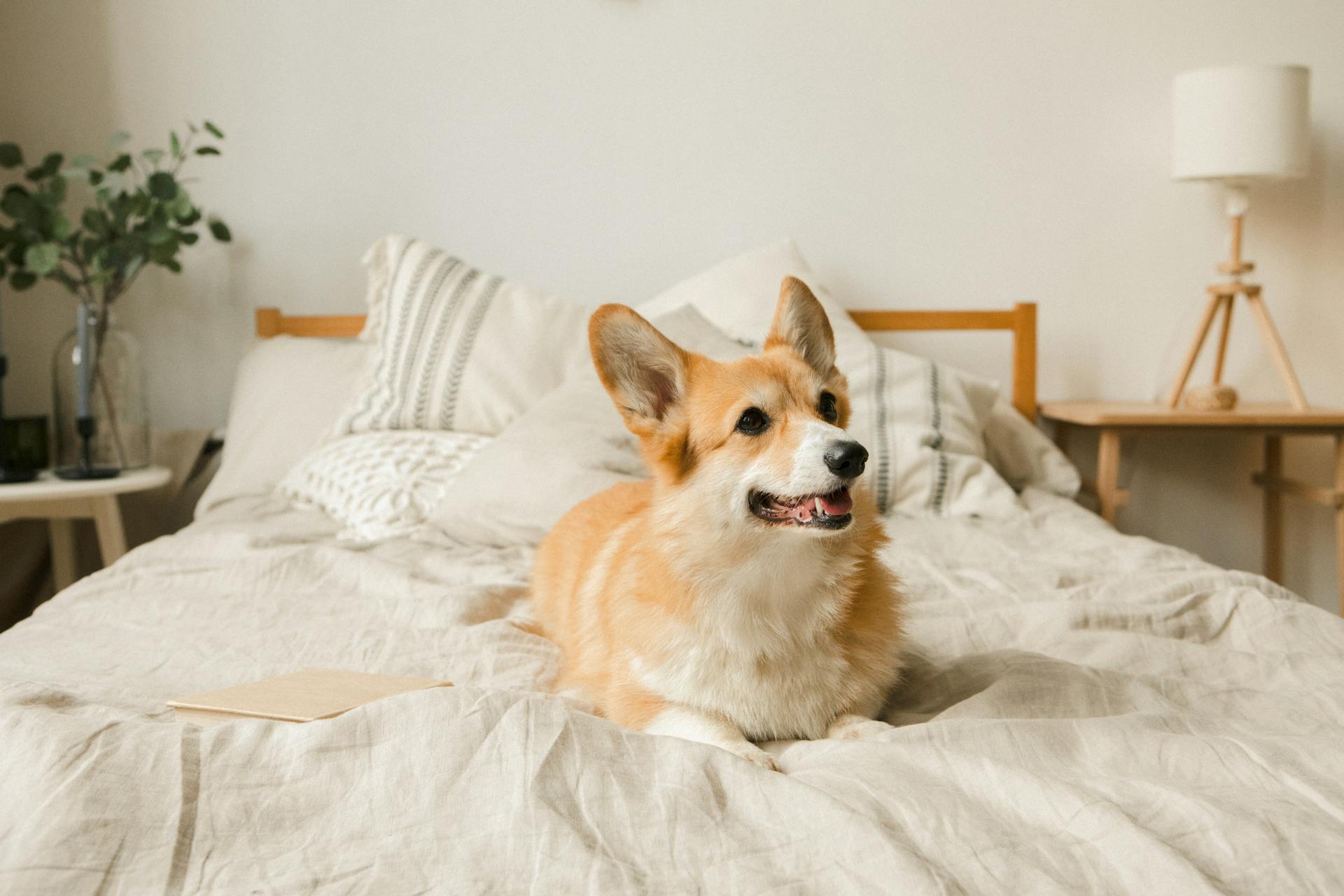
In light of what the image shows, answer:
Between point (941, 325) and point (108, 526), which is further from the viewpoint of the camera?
point (941, 325)

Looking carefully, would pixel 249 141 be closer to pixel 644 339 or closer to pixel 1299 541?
pixel 644 339

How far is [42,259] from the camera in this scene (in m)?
2.50

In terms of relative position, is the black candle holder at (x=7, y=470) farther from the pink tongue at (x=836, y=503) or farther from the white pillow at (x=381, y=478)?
the pink tongue at (x=836, y=503)

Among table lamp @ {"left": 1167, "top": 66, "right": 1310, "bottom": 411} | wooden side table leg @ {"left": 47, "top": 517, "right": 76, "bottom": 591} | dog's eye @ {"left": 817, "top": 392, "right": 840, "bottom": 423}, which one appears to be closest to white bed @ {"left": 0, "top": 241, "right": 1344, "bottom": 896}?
dog's eye @ {"left": 817, "top": 392, "right": 840, "bottom": 423}

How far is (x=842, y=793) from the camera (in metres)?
0.80

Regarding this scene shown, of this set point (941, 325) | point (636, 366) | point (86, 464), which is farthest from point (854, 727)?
point (86, 464)

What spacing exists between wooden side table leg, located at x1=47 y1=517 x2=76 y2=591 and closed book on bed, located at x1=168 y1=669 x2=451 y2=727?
6.89ft

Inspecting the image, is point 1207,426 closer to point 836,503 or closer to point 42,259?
point 836,503

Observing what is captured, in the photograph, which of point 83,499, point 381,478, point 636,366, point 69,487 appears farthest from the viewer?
point 83,499

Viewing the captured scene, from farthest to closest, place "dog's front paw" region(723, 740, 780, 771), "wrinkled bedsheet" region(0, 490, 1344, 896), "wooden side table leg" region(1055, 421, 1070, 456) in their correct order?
"wooden side table leg" region(1055, 421, 1070, 456)
"dog's front paw" region(723, 740, 780, 771)
"wrinkled bedsheet" region(0, 490, 1344, 896)

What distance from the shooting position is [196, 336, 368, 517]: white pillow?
2.53 m

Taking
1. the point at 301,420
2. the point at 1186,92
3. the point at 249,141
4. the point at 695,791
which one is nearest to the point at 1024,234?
the point at 1186,92

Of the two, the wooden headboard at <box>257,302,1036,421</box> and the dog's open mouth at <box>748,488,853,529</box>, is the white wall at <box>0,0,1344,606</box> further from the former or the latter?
the dog's open mouth at <box>748,488,853,529</box>

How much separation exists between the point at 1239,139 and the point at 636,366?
2060mm
